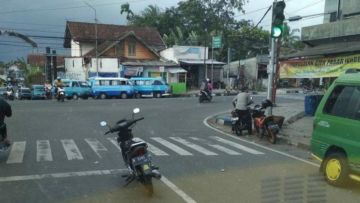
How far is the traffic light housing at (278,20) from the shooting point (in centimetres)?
1441

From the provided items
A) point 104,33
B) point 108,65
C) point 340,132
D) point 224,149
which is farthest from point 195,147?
point 104,33

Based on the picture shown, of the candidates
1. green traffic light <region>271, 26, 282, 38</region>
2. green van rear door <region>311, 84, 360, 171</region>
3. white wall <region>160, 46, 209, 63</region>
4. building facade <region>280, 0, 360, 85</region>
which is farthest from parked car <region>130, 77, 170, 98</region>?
green van rear door <region>311, 84, 360, 171</region>

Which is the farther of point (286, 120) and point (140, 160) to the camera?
point (286, 120)

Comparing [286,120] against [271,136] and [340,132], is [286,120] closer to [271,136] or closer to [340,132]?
[271,136]

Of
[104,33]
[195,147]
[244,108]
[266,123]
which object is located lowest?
[195,147]

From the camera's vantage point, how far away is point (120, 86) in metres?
40.7

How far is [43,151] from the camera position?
10.9 meters

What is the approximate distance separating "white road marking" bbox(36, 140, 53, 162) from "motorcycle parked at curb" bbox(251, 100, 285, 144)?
20.9 feet

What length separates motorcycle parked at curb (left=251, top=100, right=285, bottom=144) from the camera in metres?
13.2

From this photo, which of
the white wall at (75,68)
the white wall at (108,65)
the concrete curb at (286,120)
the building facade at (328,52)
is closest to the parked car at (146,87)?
the white wall at (108,65)

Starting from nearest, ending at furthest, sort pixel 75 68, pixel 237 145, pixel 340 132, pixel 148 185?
pixel 148 185 < pixel 340 132 < pixel 237 145 < pixel 75 68

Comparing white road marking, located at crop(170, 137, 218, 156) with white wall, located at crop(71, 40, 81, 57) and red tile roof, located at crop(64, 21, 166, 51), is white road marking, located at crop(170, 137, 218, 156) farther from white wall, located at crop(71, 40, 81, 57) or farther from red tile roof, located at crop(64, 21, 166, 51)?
white wall, located at crop(71, 40, 81, 57)

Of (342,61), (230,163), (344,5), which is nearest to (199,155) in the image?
(230,163)

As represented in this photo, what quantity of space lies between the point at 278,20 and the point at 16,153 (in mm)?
8990
